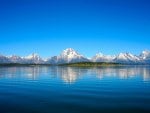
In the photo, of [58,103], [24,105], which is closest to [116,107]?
[58,103]

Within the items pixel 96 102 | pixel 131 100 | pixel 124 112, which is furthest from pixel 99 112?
pixel 131 100

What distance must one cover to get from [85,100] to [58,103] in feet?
13.2

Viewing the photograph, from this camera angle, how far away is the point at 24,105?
3075 centimetres

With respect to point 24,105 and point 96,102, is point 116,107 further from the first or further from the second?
point 24,105

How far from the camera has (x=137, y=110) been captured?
2800cm

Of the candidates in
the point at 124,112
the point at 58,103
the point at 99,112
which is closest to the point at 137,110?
the point at 124,112

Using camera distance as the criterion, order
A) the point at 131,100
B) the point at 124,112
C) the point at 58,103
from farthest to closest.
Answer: the point at 131,100, the point at 58,103, the point at 124,112

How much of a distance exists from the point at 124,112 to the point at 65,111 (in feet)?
20.1

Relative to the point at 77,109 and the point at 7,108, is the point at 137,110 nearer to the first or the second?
the point at 77,109

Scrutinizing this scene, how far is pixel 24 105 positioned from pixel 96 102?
8.86 m

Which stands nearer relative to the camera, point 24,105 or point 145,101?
point 24,105

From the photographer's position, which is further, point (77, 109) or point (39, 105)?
point (39, 105)

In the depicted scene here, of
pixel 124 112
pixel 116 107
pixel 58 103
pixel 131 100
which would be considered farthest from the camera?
pixel 131 100

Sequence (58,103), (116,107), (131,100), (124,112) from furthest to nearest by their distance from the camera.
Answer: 1. (131,100)
2. (58,103)
3. (116,107)
4. (124,112)
